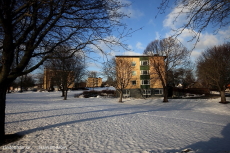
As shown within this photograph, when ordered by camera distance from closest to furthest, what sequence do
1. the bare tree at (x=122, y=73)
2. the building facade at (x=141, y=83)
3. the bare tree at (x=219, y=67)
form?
the bare tree at (x=219, y=67), the bare tree at (x=122, y=73), the building facade at (x=141, y=83)

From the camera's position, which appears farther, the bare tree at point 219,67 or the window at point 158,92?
the window at point 158,92

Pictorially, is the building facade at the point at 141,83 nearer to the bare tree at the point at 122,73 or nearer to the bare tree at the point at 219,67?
the bare tree at the point at 122,73

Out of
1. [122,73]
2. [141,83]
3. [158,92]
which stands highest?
[122,73]

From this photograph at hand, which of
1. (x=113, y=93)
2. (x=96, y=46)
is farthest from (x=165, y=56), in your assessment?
(x=96, y=46)

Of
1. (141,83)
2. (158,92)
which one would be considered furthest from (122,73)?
(158,92)

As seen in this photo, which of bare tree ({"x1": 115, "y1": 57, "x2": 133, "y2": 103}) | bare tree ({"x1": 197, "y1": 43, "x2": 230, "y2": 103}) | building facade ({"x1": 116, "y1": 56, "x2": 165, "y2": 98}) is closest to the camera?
bare tree ({"x1": 197, "y1": 43, "x2": 230, "y2": 103})

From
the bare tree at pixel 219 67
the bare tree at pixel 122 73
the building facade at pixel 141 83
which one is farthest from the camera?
the building facade at pixel 141 83

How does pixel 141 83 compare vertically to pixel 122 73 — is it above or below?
below

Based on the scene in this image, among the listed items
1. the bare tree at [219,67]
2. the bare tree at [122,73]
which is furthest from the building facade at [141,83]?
the bare tree at [219,67]

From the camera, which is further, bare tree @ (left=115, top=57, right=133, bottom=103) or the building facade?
the building facade

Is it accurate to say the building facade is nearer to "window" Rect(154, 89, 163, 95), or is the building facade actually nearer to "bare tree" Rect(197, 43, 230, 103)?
"window" Rect(154, 89, 163, 95)

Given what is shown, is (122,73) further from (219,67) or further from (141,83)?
(219,67)

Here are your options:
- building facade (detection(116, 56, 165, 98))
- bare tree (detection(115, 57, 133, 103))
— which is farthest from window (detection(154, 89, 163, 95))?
bare tree (detection(115, 57, 133, 103))

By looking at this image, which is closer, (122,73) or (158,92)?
(122,73)
